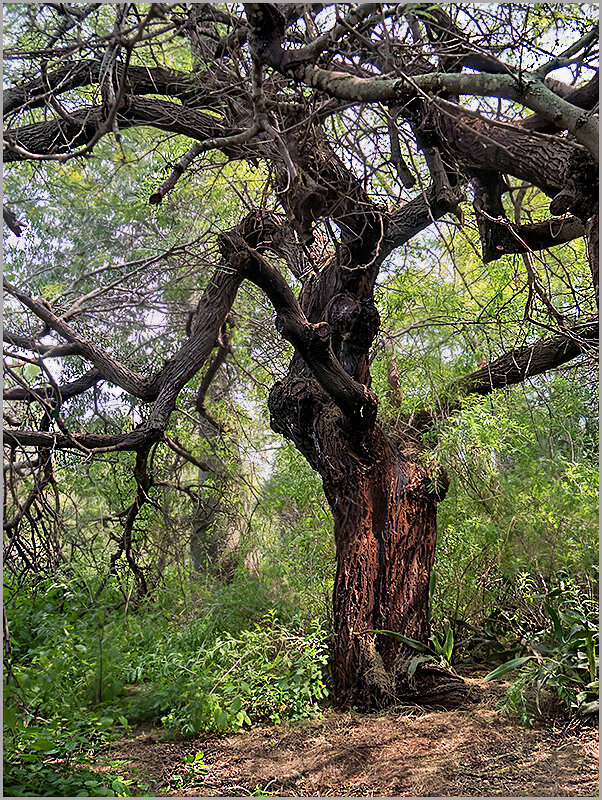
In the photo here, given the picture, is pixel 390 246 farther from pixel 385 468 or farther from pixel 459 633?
pixel 459 633

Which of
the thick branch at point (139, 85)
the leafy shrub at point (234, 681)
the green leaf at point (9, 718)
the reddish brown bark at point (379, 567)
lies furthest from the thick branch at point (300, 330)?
the green leaf at point (9, 718)

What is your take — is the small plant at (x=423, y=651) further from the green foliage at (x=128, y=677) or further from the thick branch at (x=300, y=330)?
the thick branch at (x=300, y=330)

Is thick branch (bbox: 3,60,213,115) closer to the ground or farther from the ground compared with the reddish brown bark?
farther from the ground

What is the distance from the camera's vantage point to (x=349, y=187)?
13.8 ft

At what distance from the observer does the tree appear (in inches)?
115

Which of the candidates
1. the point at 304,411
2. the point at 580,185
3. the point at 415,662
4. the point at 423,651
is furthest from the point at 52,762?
the point at 580,185

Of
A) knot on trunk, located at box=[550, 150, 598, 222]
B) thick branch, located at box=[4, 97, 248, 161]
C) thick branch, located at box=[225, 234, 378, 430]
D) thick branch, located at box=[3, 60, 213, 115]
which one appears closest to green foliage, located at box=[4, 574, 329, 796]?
thick branch, located at box=[225, 234, 378, 430]

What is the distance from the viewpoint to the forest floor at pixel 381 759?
318 cm

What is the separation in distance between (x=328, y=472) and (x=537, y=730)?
1931 mm

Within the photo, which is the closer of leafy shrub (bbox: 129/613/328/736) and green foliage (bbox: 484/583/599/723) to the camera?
green foliage (bbox: 484/583/599/723)

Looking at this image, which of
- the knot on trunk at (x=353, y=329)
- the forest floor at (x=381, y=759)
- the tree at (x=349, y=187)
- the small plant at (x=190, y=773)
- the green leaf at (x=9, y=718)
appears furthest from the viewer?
the knot on trunk at (x=353, y=329)

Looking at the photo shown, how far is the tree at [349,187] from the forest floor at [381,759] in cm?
43

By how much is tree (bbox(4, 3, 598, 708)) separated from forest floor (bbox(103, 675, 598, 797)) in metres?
0.43

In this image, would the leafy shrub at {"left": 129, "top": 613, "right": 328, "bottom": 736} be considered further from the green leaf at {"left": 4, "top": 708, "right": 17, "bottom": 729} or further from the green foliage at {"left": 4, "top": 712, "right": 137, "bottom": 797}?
the green leaf at {"left": 4, "top": 708, "right": 17, "bottom": 729}
